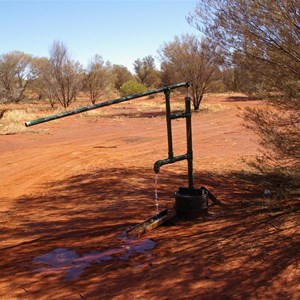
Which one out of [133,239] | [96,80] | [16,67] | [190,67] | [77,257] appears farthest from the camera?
[16,67]

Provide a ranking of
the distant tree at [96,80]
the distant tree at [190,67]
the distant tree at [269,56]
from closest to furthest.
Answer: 1. the distant tree at [269,56]
2. the distant tree at [190,67]
3. the distant tree at [96,80]

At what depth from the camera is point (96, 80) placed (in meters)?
34.2

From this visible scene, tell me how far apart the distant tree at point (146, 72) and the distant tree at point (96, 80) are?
53.6ft

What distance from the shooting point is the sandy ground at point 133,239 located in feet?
10.4

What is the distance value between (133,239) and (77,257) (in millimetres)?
669

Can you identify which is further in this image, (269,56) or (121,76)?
(121,76)

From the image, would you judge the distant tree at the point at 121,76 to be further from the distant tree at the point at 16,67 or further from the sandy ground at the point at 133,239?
the sandy ground at the point at 133,239

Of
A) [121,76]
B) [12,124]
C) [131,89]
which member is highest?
[121,76]

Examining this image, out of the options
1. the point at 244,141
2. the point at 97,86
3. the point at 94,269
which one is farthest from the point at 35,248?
the point at 97,86

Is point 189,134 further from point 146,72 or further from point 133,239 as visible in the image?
point 146,72

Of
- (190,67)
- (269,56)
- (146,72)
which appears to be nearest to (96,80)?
(190,67)

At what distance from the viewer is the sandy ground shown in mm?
3176

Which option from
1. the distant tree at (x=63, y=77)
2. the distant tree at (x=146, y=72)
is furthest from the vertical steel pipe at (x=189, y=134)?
the distant tree at (x=146, y=72)

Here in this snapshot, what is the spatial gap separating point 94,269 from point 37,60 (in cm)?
4528
